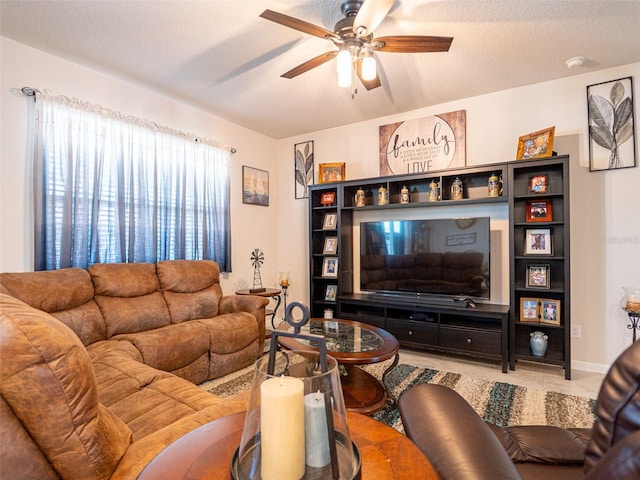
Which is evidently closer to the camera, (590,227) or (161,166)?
(590,227)

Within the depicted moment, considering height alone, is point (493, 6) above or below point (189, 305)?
above

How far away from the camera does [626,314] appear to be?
2.77m

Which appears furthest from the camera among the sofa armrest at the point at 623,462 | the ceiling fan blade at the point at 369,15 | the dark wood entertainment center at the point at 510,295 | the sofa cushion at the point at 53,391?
the dark wood entertainment center at the point at 510,295

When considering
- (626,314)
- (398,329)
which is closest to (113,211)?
(398,329)

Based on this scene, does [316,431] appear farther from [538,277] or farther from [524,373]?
[538,277]

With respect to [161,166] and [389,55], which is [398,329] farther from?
[161,166]

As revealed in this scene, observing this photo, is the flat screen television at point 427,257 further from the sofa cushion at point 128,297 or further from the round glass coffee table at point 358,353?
the sofa cushion at point 128,297

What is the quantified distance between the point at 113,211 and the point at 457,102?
3.62 metres

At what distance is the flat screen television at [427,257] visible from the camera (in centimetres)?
317

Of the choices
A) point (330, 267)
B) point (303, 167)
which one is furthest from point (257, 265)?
point (303, 167)

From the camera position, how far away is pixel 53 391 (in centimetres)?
74

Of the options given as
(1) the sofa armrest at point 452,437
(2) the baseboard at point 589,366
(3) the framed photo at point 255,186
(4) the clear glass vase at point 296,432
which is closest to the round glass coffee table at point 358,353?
(1) the sofa armrest at point 452,437

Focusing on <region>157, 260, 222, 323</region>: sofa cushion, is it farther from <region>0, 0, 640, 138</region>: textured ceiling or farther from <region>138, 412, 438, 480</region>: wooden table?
<region>138, 412, 438, 480</region>: wooden table

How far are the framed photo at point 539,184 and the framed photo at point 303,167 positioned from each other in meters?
2.60
